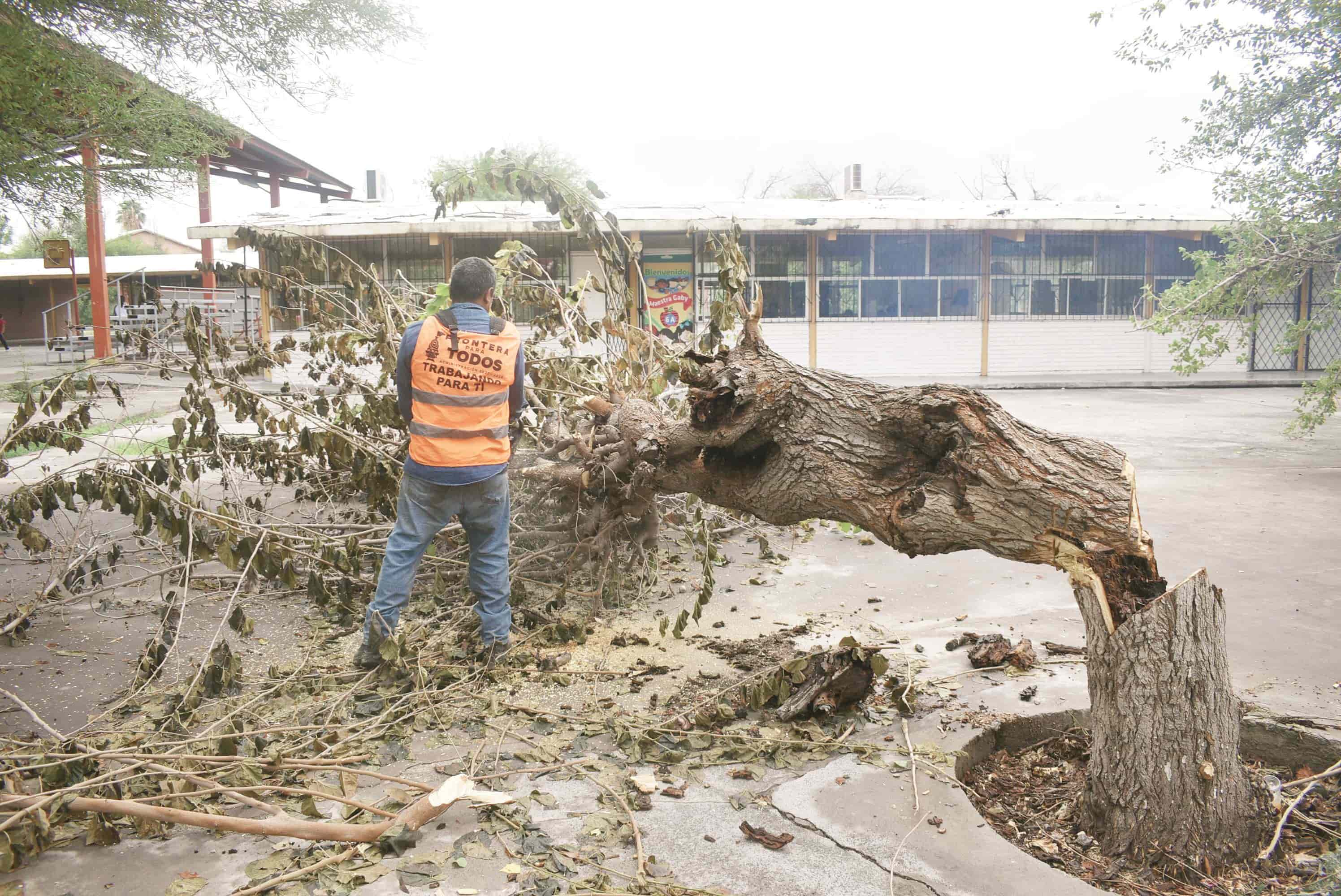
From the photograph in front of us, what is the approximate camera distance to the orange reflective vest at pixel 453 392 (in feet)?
13.3

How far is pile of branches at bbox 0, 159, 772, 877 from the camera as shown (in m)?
3.01

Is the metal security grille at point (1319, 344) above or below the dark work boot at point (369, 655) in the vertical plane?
above

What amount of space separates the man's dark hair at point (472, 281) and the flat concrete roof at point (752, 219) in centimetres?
1285

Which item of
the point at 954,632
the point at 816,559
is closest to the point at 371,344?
the point at 816,559

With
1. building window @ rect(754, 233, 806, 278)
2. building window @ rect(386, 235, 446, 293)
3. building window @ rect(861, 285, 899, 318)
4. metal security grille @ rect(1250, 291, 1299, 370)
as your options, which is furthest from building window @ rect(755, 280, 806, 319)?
metal security grille @ rect(1250, 291, 1299, 370)

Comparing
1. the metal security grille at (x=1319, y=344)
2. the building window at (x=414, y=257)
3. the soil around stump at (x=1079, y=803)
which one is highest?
the building window at (x=414, y=257)

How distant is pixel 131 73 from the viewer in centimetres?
750

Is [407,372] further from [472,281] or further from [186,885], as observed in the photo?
[186,885]

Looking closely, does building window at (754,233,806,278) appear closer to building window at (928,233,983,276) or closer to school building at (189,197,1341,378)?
school building at (189,197,1341,378)

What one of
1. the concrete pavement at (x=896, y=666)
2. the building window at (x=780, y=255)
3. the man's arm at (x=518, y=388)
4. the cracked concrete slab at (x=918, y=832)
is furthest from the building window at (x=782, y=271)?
the cracked concrete slab at (x=918, y=832)

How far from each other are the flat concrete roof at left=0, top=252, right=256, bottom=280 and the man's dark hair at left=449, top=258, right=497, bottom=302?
30328 millimetres

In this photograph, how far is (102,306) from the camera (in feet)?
65.4

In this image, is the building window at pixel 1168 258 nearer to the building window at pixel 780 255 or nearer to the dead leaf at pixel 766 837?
the building window at pixel 780 255

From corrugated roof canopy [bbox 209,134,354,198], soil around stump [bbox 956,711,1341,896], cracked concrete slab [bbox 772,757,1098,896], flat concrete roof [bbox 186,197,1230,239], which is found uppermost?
corrugated roof canopy [bbox 209,134,354,198]
